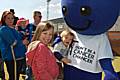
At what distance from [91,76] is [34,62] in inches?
24.1

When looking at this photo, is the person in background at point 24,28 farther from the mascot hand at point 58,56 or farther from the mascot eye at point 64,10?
the mascot eye at point 64,10

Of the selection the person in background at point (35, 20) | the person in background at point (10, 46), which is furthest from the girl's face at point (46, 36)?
the person in background at point (35, 20)

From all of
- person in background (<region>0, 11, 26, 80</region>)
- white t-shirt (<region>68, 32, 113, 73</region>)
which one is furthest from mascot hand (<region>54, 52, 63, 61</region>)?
person in background (<region>0, 11, 26, 80</region>)

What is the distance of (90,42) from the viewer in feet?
11.9

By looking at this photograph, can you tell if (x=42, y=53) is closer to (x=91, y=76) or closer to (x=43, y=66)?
(x=43, y=66)

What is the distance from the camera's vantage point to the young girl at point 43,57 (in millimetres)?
3437

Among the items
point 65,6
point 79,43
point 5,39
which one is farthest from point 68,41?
point 5,39

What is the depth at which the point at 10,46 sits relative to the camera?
541 cm

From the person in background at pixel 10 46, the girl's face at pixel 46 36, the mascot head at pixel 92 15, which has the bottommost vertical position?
the person in background at pixel 10 46

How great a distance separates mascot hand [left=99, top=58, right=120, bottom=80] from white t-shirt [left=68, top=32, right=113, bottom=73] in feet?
0.16

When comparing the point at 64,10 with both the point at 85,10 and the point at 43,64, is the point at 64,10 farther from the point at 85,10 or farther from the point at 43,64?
the point at 43,64

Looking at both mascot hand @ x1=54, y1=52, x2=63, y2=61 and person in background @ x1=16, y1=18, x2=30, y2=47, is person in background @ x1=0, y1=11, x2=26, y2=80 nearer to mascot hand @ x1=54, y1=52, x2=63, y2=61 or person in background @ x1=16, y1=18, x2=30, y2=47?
person in background @ x1=16, y1=18, x2=30, y2=47

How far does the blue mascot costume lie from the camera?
3.51m

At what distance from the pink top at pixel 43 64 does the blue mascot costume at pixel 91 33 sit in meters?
0.32
